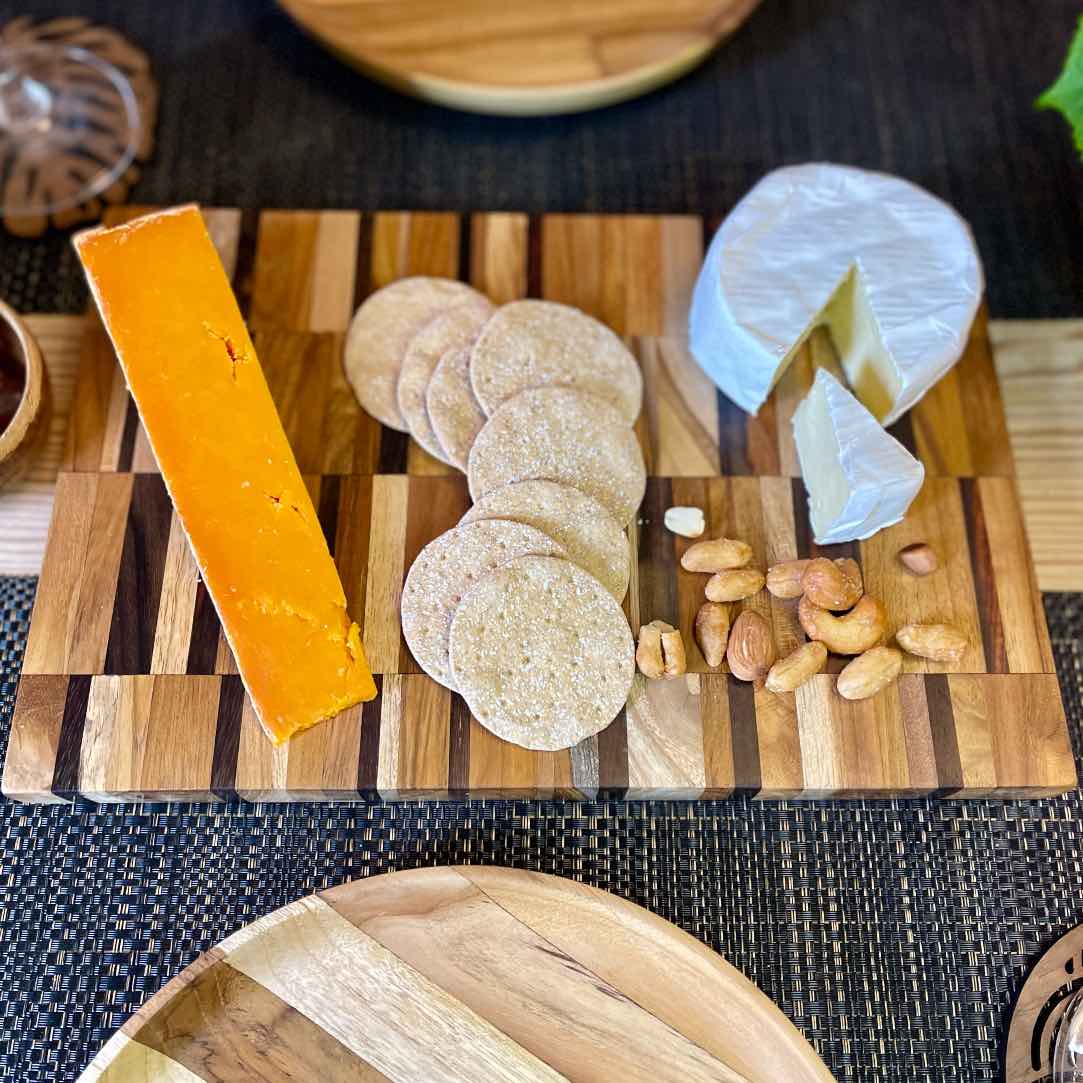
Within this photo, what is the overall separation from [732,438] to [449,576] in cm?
34

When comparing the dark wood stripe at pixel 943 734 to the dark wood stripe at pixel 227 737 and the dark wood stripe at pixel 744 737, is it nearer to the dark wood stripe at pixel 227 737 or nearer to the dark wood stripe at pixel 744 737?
the dark wood stripe at pixel 744 737

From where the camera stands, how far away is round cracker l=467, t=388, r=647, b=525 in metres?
1.07

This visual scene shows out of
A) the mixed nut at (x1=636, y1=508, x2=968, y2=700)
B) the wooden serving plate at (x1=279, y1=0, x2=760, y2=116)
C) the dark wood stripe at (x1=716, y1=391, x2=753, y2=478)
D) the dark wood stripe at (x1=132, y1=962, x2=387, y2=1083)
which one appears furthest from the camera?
the wooden serving plate at (x1=279, y1=0, x2=760, y2=116)

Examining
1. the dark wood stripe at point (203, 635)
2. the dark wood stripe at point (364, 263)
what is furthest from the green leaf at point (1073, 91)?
the dark wood stripe at point (203, 635)

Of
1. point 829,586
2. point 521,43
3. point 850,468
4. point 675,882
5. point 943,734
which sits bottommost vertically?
point 675,882

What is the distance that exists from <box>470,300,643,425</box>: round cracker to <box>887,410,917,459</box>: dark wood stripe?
27 centimetres

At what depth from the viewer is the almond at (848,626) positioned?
1.05m

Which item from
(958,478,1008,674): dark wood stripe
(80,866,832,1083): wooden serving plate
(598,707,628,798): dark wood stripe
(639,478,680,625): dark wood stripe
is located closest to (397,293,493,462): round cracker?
(639,478,680,625): dark wood stripe

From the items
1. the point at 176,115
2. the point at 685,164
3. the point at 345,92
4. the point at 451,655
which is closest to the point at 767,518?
the point at 451,655

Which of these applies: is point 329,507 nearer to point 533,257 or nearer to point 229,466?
point 229,466

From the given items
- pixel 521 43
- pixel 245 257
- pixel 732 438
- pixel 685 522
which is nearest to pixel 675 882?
pixel 685 522

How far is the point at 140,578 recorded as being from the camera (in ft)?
3.54

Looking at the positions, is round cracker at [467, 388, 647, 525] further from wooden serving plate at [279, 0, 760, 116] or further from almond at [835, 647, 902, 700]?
wooden serving plate at [279, 0, 760, 116]

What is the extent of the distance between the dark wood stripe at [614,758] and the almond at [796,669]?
146 mm
